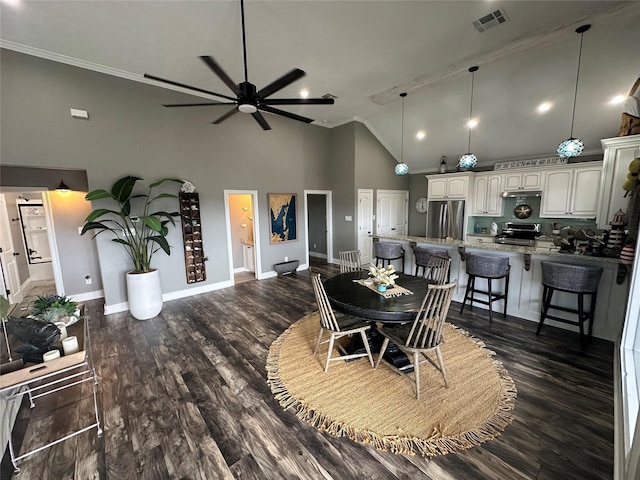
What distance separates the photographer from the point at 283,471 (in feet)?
5.32

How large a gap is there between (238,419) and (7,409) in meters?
1.61

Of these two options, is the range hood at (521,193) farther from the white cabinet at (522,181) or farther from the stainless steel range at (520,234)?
the stainless steel range at (520,234)

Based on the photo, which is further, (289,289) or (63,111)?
(289,289)

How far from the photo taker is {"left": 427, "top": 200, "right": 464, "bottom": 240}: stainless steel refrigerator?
671 cm

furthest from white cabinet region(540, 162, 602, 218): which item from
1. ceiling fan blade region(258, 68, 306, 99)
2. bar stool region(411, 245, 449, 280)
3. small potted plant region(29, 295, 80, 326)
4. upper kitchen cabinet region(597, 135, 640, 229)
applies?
small potted plant region(29, 295, 80, 326)

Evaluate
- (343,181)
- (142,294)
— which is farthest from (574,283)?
(142,294)

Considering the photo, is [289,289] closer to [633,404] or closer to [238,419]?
[238,419]

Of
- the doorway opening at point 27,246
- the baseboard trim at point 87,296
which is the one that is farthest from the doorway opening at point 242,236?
the doorway opening at point 27,246

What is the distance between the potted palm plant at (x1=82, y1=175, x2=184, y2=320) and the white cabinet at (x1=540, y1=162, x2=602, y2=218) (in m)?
7.29

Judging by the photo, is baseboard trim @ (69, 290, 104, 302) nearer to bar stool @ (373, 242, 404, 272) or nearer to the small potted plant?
the small potted plant

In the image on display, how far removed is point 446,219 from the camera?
6898mm

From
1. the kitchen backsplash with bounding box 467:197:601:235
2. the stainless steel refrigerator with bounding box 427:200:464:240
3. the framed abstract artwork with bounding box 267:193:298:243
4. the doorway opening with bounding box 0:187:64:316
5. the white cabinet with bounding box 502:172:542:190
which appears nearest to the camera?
the doorway opening with bounding box 0:187:64:316

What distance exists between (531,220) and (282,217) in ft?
19.6

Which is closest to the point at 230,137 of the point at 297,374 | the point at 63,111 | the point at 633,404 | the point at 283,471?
the point at 63,111
